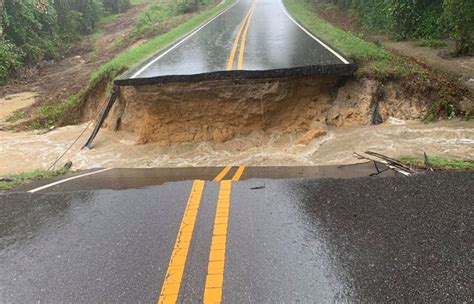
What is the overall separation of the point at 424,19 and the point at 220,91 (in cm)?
1229

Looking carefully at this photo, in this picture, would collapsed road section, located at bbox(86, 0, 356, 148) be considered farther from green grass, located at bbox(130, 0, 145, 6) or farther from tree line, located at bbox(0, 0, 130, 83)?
green grass, located at bbox(130, 0, 145, 6)

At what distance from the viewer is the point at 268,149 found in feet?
27.9

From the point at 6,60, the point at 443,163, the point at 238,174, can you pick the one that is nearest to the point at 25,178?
the point at 238,174

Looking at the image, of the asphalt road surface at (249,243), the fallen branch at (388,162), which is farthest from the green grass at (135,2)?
the asphalt road surface at (249,243)

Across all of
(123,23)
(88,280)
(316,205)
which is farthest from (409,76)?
(123,23)

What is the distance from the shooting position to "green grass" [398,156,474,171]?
5168 mm

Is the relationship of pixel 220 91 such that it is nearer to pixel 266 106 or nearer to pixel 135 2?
pixel 266 106

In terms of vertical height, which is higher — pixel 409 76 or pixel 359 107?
pixel 409 76

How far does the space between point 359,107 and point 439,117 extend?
1639 millimetres

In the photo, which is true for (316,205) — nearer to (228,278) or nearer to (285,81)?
(228,278)

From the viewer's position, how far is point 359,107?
8.88 m

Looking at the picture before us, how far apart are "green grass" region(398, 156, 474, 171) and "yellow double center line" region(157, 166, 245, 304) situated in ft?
8.82

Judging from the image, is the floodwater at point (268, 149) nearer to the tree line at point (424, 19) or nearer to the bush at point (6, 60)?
the tree line at point (424, 19)

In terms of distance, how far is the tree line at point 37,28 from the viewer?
20.9 meters
